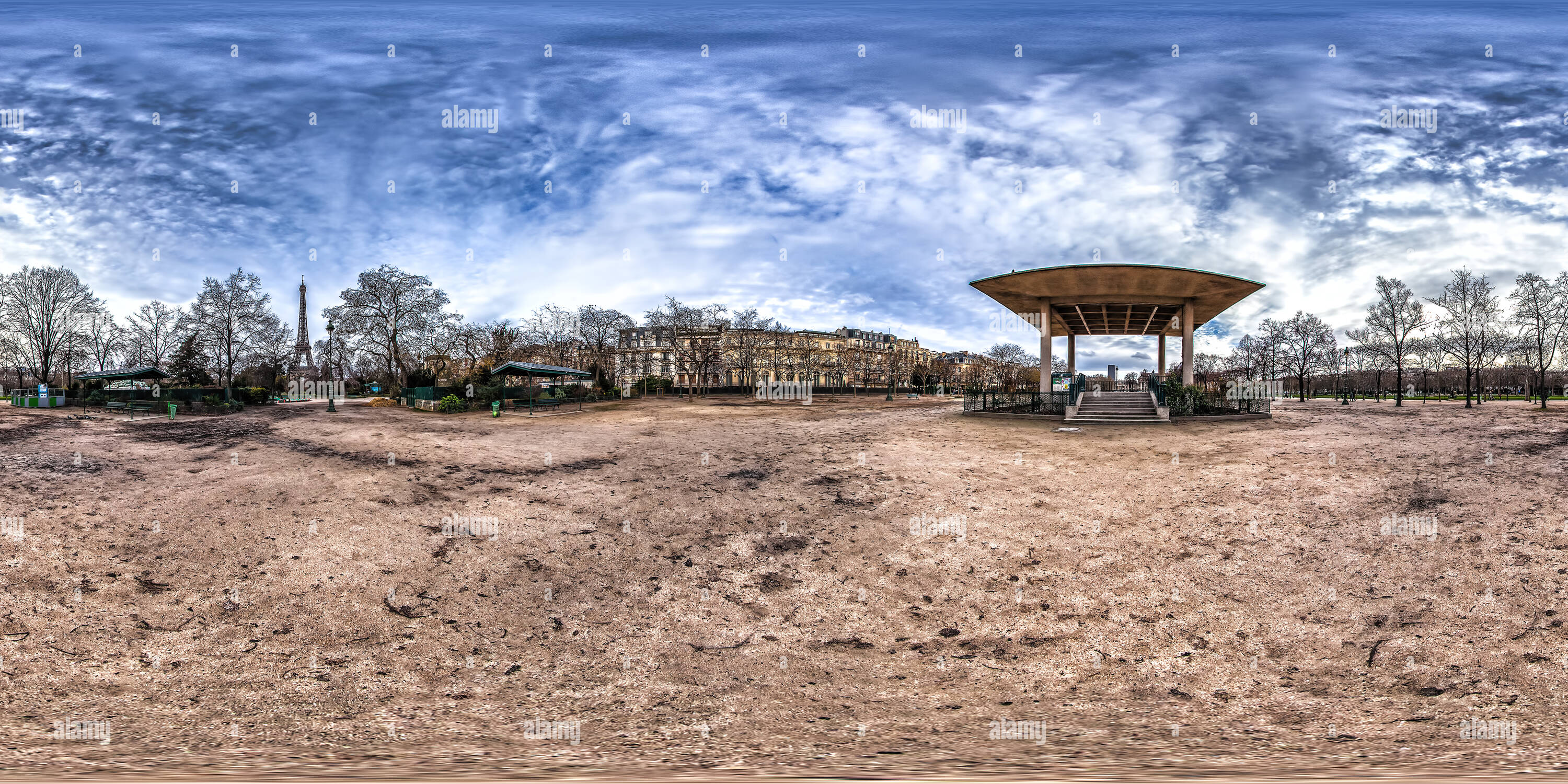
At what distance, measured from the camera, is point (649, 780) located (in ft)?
14.1

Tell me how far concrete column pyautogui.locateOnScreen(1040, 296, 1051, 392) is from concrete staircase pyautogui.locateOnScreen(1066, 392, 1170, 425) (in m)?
1.69

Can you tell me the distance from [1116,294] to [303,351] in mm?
85235

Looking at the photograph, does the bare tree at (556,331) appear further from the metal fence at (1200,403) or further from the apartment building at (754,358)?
the metal fence at (1200,403)

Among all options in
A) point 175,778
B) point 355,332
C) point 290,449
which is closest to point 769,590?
point 175,778

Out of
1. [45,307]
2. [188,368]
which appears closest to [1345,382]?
[188,368]

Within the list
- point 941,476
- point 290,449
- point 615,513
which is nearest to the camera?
point 615,513

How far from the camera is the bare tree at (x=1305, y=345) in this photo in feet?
171

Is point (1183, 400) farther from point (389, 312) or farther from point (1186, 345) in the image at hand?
point (389, 312)

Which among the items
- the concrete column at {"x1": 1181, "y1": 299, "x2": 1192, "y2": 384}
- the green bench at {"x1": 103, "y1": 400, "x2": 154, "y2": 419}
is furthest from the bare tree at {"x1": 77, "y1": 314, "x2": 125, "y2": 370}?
the concrete column at {"x1": 1181, "y1": 299, "x2": 1192, "y2": 384}

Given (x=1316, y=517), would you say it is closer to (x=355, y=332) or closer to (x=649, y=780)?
(x=649, y=780)

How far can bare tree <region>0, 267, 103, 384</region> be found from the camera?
40.6 m

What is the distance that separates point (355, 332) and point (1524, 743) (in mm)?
48870

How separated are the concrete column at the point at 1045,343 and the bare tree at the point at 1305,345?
123 feet

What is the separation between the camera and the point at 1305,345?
171 ft
